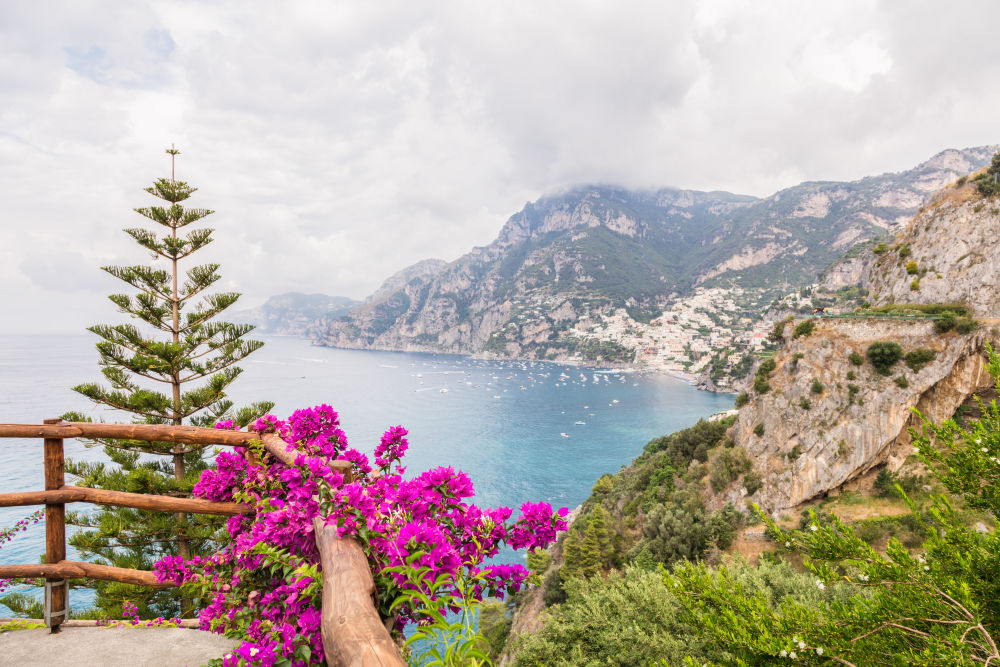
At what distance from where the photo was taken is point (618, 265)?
A: 12462cm

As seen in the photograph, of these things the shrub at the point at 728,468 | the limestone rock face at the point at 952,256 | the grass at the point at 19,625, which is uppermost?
the limestone rock face at the point at 952,256

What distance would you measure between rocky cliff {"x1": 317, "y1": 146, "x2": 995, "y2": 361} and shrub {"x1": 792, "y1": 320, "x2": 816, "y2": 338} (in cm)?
6154

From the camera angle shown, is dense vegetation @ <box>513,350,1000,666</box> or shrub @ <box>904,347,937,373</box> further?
shrub @ <box>904,347,937,373</box>

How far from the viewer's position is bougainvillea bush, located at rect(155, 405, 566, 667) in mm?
1129

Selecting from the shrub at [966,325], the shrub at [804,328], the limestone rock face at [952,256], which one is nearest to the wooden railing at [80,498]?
the shrub at [804,328]

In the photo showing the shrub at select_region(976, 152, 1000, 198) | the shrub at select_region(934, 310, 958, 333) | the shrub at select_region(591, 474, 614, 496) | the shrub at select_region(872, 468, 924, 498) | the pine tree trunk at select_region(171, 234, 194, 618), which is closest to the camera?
the pine tree trunk at select_region(171, 234, 194, 618)

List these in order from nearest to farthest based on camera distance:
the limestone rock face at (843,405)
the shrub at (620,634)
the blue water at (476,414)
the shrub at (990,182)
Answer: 1. the shrub at (620,634)
2. the limestone rock face at (843,405)
3. the shrub at (990,182)
4. the blue water at (476,414)

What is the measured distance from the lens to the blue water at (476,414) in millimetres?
26016

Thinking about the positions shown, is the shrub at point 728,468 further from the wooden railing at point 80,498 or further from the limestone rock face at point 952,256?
the wooden railing at point 80,498

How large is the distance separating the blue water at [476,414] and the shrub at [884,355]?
16669mm

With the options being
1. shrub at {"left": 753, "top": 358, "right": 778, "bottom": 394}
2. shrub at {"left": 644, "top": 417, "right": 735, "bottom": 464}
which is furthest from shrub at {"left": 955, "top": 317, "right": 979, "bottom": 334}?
shrub at {"left": 644, "top": 417, "right": 735, "bottom": 464}

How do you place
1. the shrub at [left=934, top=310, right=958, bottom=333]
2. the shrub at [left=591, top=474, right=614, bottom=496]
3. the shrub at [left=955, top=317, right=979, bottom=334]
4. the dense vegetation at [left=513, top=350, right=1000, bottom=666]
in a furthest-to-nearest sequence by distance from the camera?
the shrub at [left=591, top=474, right=614, bottom=496] < the shrub at [left=934, top=310, right=958, bottom=333] < the shrub at [left=955, top=317, right=979, bottom=334] < the dense vegetation at [left=513, top=350, right=1000, bottom=666]

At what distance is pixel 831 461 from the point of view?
14664 mm

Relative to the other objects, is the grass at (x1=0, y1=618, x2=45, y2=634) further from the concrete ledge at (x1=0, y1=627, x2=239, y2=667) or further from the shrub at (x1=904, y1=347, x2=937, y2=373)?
the shrub at (x1=904, y1=347, x2=937, y2=373)
